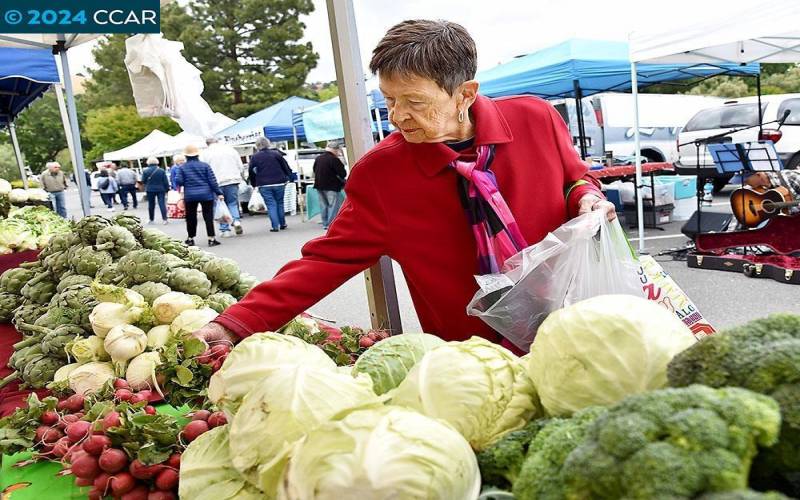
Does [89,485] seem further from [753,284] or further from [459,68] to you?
[753,284]

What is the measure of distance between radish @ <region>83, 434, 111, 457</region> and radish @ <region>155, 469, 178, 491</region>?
0.55 feet

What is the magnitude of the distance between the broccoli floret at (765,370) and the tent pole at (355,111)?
1959 millimetres

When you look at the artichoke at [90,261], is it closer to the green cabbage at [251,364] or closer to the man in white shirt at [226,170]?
the green cabbage at [251,364]

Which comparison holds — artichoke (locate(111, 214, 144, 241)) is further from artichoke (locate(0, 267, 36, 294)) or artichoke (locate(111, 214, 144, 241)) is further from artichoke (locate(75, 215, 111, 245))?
artichoke (locate(0, 267, 36, 294))

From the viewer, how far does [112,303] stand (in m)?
2.55

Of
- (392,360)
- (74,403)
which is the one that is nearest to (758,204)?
(392,360)

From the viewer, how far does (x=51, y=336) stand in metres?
2.60

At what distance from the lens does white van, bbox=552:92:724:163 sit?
624 inches

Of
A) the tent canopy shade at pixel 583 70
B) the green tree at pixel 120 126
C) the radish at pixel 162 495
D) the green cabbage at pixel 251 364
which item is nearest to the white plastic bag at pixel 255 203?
the tent canopy shade at pixel 583 70

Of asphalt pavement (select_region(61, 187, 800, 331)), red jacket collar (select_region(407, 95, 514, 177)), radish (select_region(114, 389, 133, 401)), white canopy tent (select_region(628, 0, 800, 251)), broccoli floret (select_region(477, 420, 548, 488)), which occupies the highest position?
white canopy tent (select_region(628, 0, 800, 251))

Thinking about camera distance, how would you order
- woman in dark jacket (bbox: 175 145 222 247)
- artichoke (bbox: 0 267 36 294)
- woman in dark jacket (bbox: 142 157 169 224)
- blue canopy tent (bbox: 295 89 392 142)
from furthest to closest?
woman in dark jacket (bbox: 142 157 169 224) → blue canopy tent (bbox: 295 89 392 142) → woman in dark jacket (bbox: 175 145 222 247) → artichoke (bbox: 0 267 36 294)

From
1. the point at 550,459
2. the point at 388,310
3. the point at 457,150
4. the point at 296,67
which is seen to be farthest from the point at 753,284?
the point at 296,67

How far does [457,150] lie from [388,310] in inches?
40.5

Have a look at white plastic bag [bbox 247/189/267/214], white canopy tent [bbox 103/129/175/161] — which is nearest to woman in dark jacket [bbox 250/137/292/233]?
white plastic bag [bbox 247/189/267/214]
